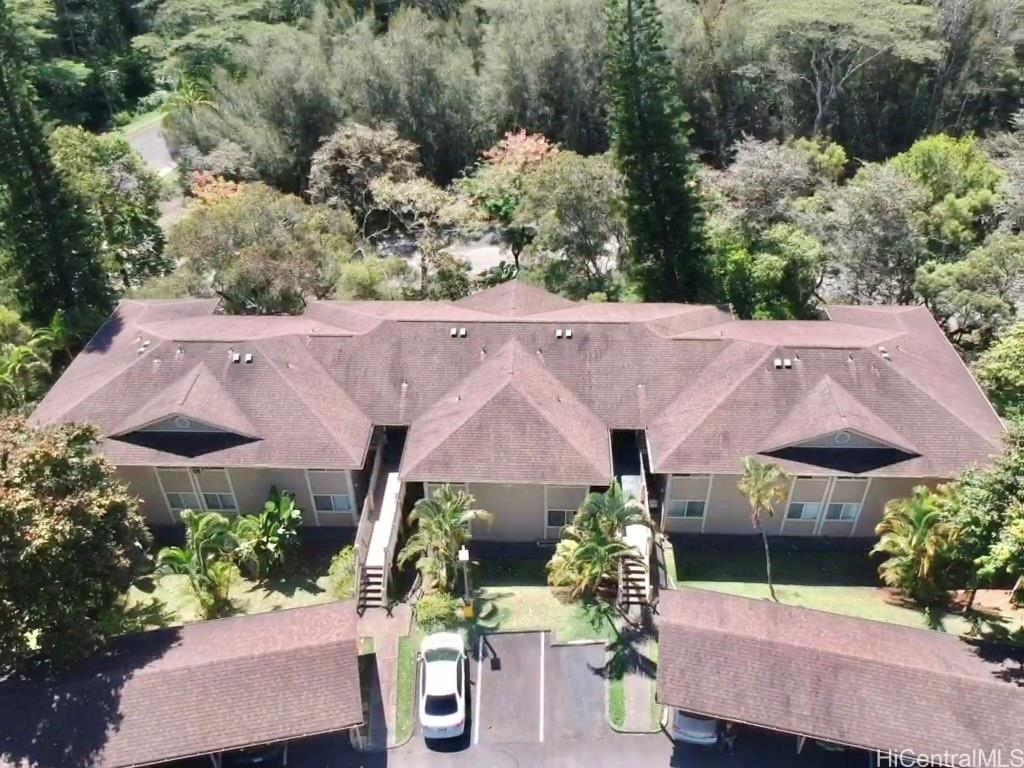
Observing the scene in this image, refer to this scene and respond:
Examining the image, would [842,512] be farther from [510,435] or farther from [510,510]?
[510,435]

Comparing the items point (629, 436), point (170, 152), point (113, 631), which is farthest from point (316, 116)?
point (113, 631)

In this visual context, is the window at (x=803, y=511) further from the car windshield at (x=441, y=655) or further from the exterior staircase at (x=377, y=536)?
the exterior staircase at (x=377, y=536)

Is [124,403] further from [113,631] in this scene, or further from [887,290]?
[887,290]

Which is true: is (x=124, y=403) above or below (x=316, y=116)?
below

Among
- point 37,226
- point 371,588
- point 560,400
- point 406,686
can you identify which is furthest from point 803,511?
point 37,226

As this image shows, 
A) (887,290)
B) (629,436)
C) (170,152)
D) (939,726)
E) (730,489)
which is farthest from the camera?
(170,152)

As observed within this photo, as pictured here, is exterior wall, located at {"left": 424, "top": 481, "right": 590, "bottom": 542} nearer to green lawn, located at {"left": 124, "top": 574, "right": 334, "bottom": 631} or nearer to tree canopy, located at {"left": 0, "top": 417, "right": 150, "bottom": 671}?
green lawn, located at {"left": 124, "top": 574, "right": 334, "bottom": 631}
